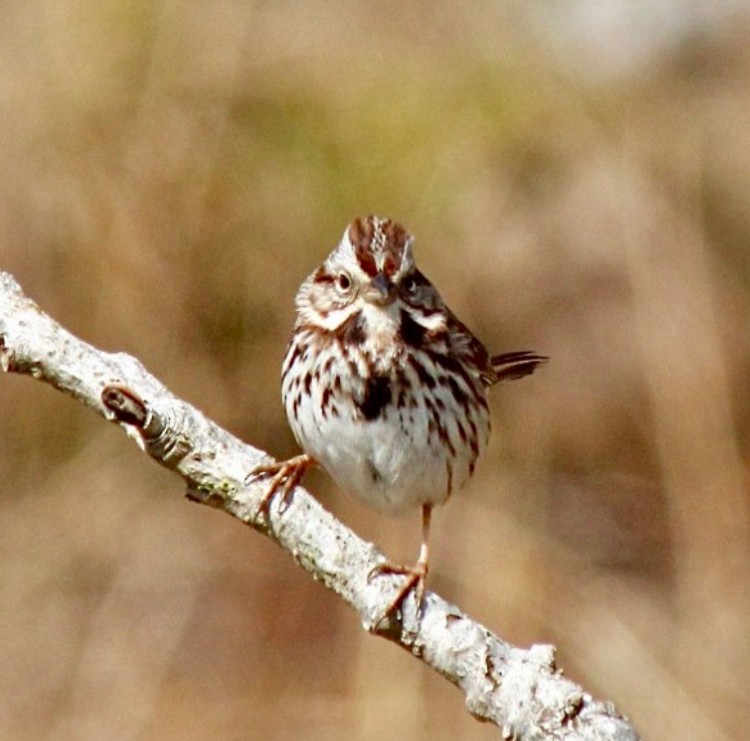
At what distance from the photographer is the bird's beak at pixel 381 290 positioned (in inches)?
185

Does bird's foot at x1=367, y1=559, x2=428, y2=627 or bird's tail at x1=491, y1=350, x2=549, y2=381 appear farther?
bird's tail at x1=491, y1=350, x2=549, y2=381

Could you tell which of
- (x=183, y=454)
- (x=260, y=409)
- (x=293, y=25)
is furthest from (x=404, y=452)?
(x=293, y=25)

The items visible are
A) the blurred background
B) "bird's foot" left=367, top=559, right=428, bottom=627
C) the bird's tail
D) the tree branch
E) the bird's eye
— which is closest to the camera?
the tree branch

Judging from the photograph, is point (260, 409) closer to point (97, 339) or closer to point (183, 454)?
point (97, 339)

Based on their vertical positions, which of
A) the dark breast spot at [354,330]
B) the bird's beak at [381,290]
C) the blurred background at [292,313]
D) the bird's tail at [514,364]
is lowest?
the dark breast spot at [354,330]

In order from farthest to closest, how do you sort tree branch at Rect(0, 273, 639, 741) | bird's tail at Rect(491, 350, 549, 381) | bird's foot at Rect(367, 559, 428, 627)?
bird's tail at Rect(491, 350, 549, 381), bird's foot at Rect(367, 559, 428, 627), tree branch at Rect(0, 273, 639, 741)

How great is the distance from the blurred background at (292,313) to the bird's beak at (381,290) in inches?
127

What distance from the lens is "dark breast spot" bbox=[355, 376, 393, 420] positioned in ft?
15.8

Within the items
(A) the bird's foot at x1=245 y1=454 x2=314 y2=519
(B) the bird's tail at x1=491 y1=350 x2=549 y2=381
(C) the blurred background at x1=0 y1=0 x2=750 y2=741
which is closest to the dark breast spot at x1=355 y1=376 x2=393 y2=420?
(A) the bird's foot at x1=245 y1=454 x2=314 y2=519

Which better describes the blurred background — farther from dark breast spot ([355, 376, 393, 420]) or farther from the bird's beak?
the bird's beak

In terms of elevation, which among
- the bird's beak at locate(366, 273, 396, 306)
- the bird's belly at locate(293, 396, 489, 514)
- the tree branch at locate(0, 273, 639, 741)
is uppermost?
the bird's beak at locate(366, 273, 396, 306)

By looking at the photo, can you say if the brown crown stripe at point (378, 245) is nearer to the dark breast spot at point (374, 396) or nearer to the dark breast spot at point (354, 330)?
the dark breast spot at point (354, 330)

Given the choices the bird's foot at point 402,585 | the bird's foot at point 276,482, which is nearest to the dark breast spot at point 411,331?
the bird's foot at point 276,482

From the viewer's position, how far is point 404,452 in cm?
492
